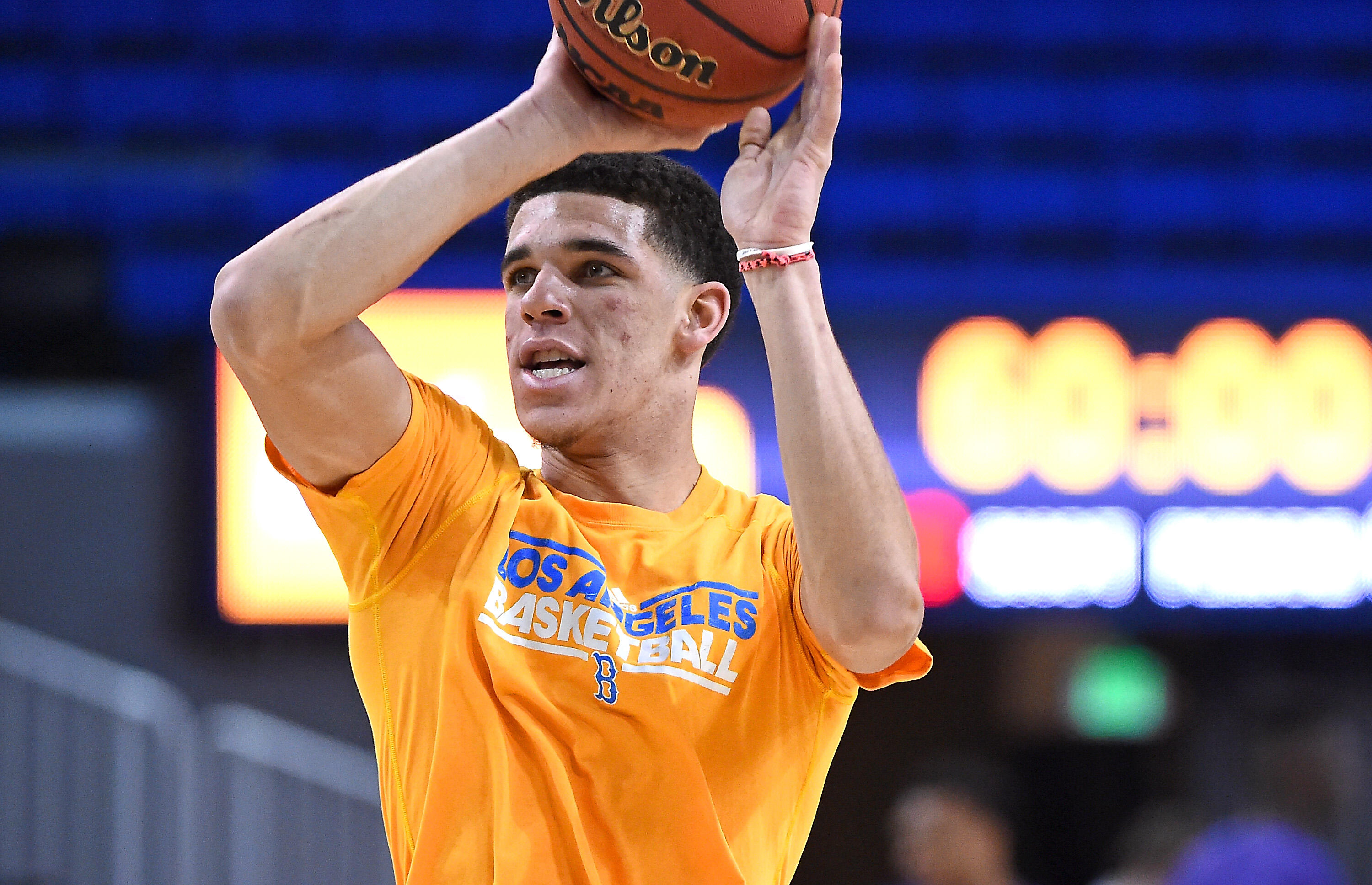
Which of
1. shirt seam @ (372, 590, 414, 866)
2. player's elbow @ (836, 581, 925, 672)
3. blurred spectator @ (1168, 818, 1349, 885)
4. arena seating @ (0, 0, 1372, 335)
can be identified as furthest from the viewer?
arena seating @ (0, 0, 1372, 335)

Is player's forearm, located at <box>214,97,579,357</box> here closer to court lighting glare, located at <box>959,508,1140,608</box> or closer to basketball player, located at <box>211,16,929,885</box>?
basketball player, located at <box>211,16,929,885</box>

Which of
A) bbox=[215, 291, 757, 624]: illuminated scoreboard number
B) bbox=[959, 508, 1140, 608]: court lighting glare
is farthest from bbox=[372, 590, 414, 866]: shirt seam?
bbox=[959, 508, 1140, 608]: court lighting glare

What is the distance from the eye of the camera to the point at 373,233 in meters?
1.69

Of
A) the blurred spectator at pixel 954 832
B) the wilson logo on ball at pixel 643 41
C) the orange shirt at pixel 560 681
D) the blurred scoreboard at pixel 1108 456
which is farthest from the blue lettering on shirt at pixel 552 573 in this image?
the blurred scoreboard at pixel 1108 456

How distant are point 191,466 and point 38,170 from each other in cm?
273

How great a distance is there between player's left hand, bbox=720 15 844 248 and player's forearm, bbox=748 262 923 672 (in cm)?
6

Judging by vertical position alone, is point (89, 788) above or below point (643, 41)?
below

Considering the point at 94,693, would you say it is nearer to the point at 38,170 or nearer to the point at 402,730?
the point at 38,170

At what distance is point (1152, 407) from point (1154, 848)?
73.8 inches

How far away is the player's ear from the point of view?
214 centimetres

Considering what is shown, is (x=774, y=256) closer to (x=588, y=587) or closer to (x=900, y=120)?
(x=588, y=587)

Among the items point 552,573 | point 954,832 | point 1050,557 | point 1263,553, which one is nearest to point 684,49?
point 552,573

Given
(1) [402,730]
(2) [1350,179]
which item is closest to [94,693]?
(1) [402,730]

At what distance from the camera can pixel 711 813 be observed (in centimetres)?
184
